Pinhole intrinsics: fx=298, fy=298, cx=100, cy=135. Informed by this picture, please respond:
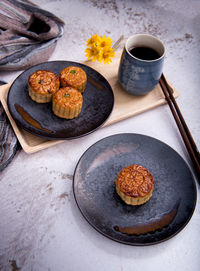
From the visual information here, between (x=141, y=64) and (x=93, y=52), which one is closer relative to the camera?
(x=141, y=64)

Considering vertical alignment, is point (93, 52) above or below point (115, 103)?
above

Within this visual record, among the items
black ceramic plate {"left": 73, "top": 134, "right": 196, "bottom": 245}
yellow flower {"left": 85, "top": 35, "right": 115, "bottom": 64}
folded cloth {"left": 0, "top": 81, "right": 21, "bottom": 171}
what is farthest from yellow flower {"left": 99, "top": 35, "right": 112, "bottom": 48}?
folded cloth {"left": 0, "top": 81, "right": 21, "bottom": 171}

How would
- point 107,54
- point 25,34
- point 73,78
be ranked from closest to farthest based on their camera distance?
point 73,78, point 107,54, point 25,34

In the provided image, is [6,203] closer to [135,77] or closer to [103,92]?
[103,92]

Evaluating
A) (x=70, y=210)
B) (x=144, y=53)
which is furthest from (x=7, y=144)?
(x=144, y=53)

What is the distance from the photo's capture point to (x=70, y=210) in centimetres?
117

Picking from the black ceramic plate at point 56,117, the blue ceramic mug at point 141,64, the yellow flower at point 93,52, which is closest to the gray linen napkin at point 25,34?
the black ceramic plate at point 56,117

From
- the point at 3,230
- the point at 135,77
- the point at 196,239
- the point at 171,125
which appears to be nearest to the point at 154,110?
the point at 171,125

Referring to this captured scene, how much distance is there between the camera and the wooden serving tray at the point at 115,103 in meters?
1.27

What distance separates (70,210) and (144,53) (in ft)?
2.58

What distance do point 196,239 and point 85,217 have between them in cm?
44

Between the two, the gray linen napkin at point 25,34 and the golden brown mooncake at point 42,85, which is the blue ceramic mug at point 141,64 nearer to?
the golden brown mooncake at point 42,85

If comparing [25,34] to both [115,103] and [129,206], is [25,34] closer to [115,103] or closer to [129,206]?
[115,103]

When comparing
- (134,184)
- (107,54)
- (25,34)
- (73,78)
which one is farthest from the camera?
(25,34)
